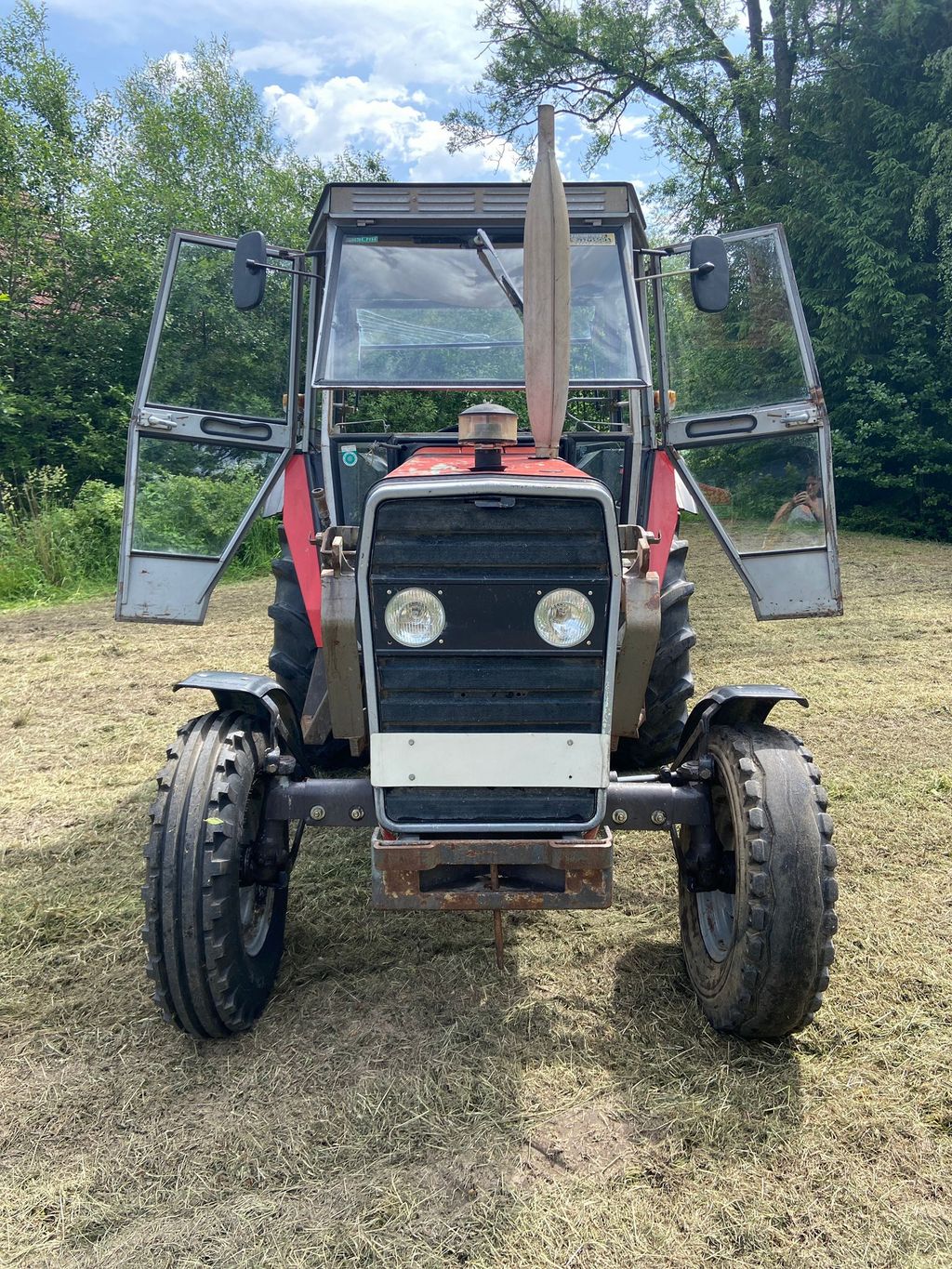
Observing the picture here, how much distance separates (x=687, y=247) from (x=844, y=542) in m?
9.66

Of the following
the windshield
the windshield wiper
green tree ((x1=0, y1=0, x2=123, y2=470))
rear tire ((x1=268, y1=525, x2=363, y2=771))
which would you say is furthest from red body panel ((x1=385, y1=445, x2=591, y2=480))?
green tree ((x1=0, y1=0, x2=123, y2=470))

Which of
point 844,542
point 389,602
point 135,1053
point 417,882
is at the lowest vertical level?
point 135,1053

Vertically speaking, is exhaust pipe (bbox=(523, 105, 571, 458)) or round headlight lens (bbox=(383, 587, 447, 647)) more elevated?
exhaust pipe (bbox=(523, 105, 571, 458))

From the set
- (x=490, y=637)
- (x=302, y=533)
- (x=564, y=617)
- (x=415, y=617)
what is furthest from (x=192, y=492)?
(x=564, y=617)

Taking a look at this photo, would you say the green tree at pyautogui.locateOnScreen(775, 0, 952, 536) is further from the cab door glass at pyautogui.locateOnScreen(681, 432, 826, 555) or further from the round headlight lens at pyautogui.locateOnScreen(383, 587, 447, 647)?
the round headlight lens at pyautogui.locateOnScreen(383, 587, 447, 647)

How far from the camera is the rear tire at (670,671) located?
377cm

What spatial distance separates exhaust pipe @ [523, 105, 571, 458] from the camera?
254 centimetres

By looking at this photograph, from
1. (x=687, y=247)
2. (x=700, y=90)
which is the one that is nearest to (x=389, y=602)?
(x=687, y=247)

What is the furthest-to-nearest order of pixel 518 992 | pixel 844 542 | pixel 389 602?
pixel 844 542 < pixel 518 992 < pixel 389 602

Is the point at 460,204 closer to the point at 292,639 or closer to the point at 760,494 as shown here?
the point at 760,494

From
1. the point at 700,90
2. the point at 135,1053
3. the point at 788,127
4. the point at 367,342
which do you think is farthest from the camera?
the point at 700,90

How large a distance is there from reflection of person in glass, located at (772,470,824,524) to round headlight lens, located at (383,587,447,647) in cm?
223

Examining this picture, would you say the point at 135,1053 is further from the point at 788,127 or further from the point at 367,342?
the point at 788,127

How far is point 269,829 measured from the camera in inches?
108
